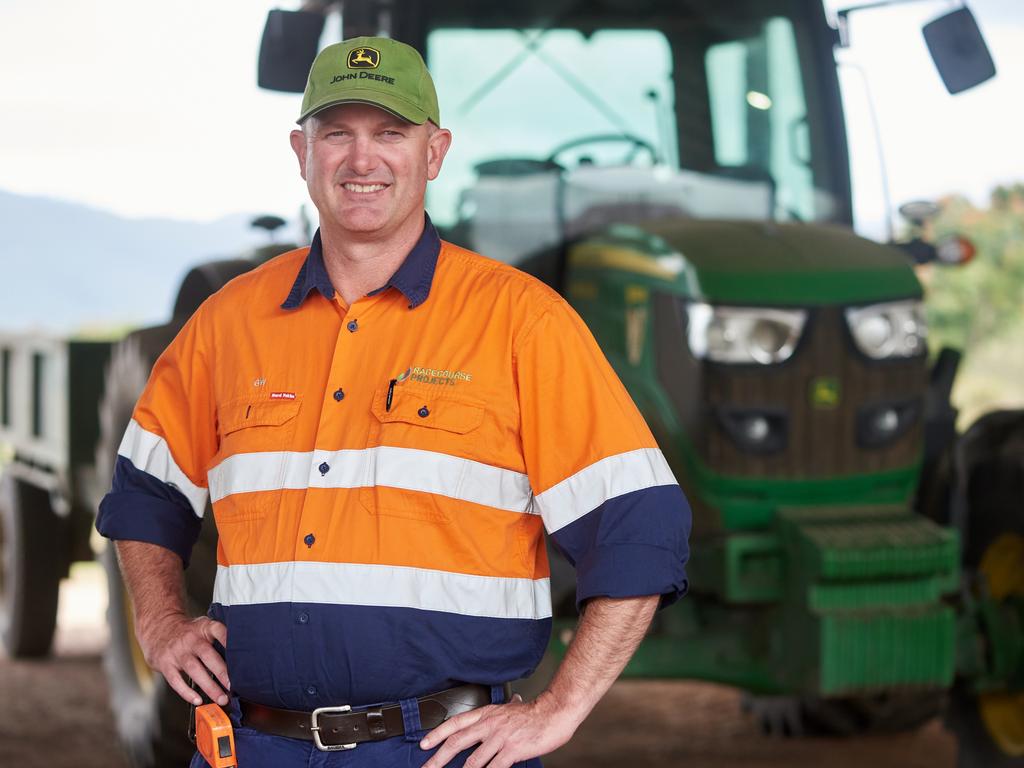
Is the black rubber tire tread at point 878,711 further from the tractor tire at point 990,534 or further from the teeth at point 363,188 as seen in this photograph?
the teeth at point 363,188

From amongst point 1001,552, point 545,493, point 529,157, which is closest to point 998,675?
point 1001,552

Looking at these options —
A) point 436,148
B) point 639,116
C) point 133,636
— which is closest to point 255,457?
point 436,148

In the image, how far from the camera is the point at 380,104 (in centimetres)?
212

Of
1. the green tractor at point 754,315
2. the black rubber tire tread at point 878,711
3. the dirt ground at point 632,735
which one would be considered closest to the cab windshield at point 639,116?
the green tractor at point 754,315

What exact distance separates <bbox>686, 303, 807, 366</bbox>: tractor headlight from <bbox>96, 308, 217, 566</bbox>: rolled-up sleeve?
196 cm

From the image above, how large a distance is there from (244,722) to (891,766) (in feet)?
12.0

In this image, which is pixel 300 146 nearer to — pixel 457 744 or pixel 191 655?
pixel 191 655

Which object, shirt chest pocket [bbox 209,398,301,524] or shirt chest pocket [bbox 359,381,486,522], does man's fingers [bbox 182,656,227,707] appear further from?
shirt chest pocket [bbox 359,381,486,522]

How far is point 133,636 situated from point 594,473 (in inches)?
118

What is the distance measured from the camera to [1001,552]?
4.44 metres

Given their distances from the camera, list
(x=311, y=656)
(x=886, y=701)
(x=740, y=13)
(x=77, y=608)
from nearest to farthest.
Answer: (x=311, y=656)
(x=740, y=13)
(x=886, y=701)
(x=77, y=608)

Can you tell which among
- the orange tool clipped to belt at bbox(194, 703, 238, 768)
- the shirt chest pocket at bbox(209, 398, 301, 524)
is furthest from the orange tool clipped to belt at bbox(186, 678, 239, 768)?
the shirt chest pocket at bbox(209, 398, 301, 524)

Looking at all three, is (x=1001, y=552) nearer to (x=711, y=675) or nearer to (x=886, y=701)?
A: (x=886, y=701)

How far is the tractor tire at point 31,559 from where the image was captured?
6547 mm
